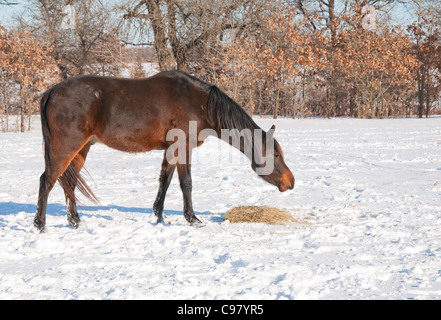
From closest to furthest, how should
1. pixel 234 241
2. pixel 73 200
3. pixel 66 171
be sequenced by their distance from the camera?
pixel 234 241, pixel 73 200, pixel 66 171

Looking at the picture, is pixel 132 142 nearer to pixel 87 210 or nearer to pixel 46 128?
pixel 46 128

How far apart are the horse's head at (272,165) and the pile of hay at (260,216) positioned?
301 mm

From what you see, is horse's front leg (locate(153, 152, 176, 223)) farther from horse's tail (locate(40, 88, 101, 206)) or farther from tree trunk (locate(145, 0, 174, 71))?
tree trunk (locate(145, 0, 174, 71))

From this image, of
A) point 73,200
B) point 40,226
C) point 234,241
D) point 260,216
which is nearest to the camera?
point 234,241

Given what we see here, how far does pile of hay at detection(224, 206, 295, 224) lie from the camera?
4963 mm

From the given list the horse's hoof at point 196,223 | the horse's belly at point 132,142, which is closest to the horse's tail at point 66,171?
the horse's belly at point 132,142

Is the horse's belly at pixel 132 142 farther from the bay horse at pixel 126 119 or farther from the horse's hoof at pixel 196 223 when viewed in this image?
the horse's hoof at pixel 196 223

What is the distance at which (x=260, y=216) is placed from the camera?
5.02 meters

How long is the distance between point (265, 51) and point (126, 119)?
634 inches

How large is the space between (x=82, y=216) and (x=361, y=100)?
20498 mm

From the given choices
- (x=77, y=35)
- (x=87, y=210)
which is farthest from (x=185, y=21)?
(x=87, y=210)

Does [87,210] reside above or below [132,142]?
below

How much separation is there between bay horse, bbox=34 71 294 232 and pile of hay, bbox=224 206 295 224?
343 millimetres

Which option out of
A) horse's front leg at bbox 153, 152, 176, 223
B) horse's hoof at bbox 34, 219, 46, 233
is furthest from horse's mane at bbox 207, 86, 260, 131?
horse's hoof at bbox 34, 219, 46, 233
